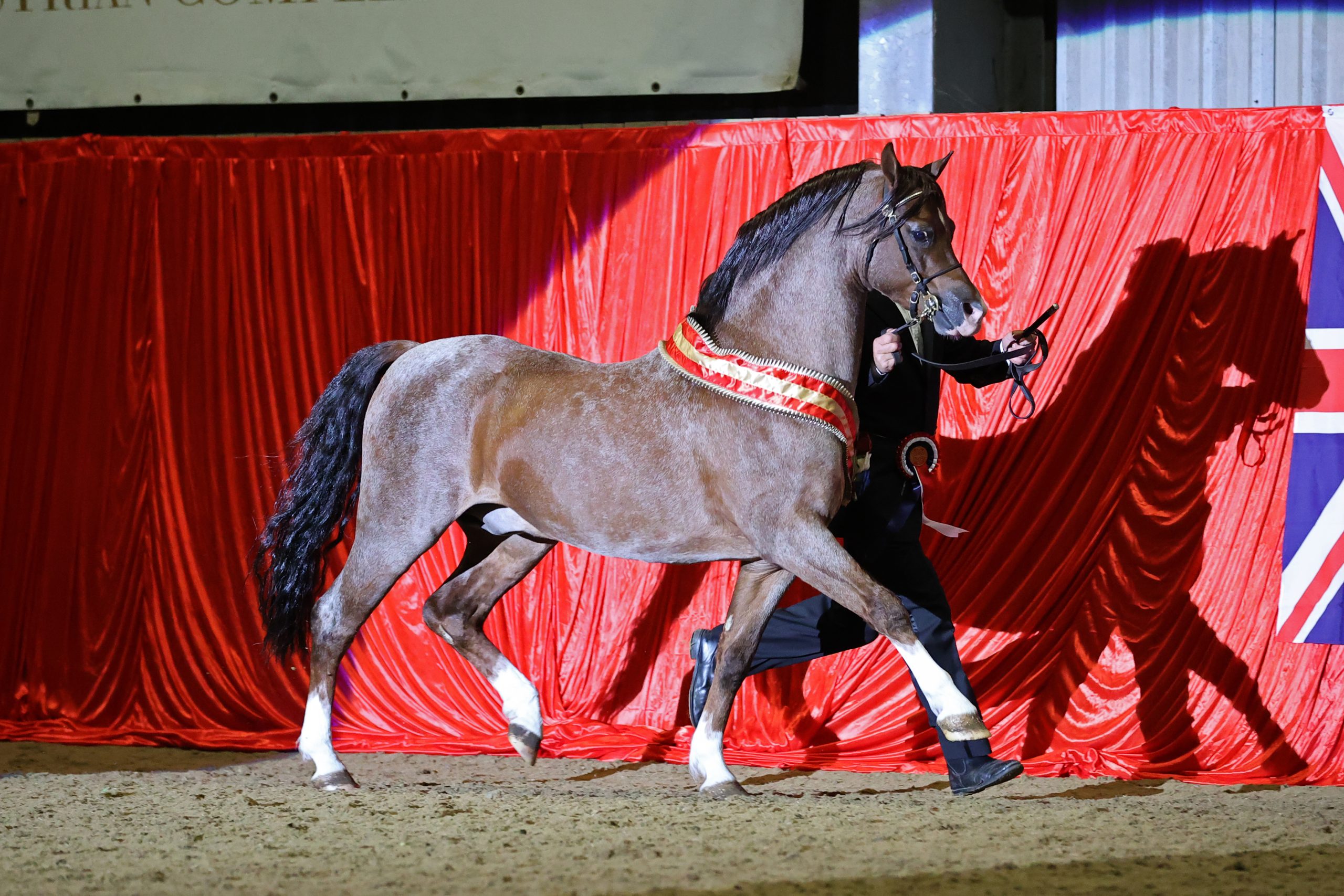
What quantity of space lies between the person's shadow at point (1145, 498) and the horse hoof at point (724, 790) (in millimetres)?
1151

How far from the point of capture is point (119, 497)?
5.23 meters

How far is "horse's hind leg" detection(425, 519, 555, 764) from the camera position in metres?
3.94

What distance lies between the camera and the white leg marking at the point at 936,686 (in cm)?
322

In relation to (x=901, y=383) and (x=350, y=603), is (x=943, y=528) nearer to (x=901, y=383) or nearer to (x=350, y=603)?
(x=901, y=383)

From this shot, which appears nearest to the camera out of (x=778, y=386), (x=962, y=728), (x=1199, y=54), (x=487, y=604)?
(x=962, y=728)

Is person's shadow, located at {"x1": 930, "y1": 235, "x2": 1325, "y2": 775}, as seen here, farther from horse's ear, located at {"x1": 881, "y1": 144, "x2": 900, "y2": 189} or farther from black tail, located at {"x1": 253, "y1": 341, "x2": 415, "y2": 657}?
black tail, located at {"x1": 253, "y1": 341, "x2": 415, "y2": 657}

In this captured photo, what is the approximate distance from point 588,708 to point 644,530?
153cm

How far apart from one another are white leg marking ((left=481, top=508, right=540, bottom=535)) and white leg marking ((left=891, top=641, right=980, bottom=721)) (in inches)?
47.6

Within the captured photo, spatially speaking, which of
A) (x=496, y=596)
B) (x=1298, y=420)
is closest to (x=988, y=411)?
(x=1298, y=420)

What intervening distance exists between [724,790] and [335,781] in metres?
1.12

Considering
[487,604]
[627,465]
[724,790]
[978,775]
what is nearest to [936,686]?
[978,775]

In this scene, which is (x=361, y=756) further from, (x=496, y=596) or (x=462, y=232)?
(x=462, y=232)

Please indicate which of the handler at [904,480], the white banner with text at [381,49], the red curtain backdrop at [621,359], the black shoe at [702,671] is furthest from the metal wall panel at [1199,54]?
the black shoe at [702,671]

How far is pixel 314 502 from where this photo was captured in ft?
13.5
